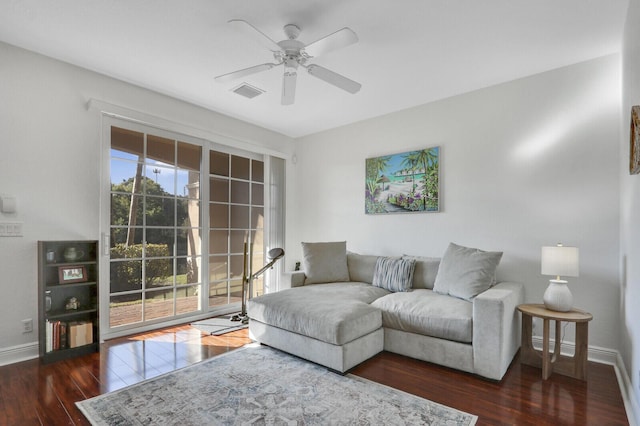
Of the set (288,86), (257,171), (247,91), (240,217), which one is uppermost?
(247,91)

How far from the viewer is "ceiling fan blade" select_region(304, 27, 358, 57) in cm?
212

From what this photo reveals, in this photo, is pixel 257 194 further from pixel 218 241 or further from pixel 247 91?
pixel 247 91

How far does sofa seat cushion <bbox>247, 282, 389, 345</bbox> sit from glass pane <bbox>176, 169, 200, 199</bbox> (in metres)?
1.69

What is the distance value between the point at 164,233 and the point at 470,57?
3.65 metres

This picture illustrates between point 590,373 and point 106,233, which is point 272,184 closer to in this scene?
point 106,233

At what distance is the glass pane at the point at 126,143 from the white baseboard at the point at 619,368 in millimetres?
4506

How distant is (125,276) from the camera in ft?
11.6

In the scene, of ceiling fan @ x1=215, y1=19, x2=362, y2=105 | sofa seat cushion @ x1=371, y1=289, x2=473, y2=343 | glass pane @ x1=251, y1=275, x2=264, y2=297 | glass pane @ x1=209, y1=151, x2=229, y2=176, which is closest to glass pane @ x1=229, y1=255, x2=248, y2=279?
glass pane @ x1=251, y1=275, x2=264, y2=297

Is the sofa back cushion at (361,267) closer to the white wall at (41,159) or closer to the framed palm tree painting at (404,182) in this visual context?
the framed palm tree painting at (404,182)

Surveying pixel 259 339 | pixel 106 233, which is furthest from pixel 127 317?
pixel 259 339

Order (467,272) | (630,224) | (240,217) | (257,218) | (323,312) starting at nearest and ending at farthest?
(630,224), (323,312), (467,272), (240,217), (257,218)

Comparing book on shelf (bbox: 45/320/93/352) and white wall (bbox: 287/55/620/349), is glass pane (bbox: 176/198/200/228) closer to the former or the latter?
book on shelf (bbox: 45/320/93/352)

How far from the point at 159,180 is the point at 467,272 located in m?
3.43

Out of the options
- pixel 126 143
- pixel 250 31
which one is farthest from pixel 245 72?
pixel 126 143
